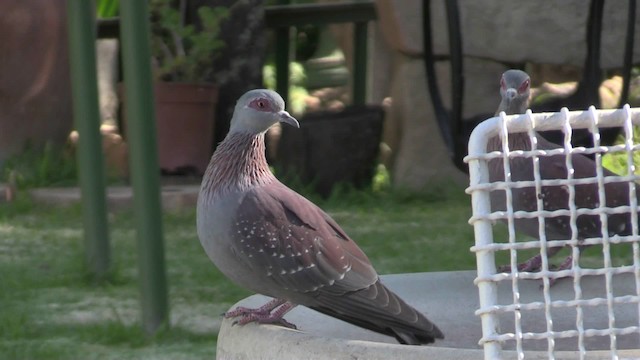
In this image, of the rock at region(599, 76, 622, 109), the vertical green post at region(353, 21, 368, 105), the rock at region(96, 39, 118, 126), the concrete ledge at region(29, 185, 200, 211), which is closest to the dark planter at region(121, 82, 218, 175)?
the concrete ledge at region(29, 185, 200, 211)

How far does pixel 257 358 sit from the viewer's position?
2725 mm

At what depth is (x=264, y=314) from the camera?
3113mm

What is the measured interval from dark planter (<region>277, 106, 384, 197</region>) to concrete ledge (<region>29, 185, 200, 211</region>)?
690 mm

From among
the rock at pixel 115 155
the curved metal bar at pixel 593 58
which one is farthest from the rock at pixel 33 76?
the curved metal bar at pixel 593 58

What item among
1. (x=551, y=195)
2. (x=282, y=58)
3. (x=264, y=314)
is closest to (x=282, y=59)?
(x=282, y=58)

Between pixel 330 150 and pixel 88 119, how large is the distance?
110 inches

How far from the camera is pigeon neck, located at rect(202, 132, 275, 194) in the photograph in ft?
11.7

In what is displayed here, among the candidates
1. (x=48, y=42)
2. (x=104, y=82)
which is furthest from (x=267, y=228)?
(x=104, y=82)

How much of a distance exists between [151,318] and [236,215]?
4.85 ft

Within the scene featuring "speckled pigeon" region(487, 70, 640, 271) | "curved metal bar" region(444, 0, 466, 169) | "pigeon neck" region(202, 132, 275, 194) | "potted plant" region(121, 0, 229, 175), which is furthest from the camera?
"potted plant" region(121, 0, 229, 175)

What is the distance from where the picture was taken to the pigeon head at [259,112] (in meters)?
3.69

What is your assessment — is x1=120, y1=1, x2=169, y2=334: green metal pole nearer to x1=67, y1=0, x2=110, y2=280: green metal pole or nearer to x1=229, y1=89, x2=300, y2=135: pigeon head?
x1=67, y1=0, x2=110, y2=280: green metal pole

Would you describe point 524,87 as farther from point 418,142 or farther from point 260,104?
point 418,142

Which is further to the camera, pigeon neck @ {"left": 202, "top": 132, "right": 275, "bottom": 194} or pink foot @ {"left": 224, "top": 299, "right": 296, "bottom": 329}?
pigeon neck @ {"left": 202, "top": 132, "right": 275, "bottom": 194}
